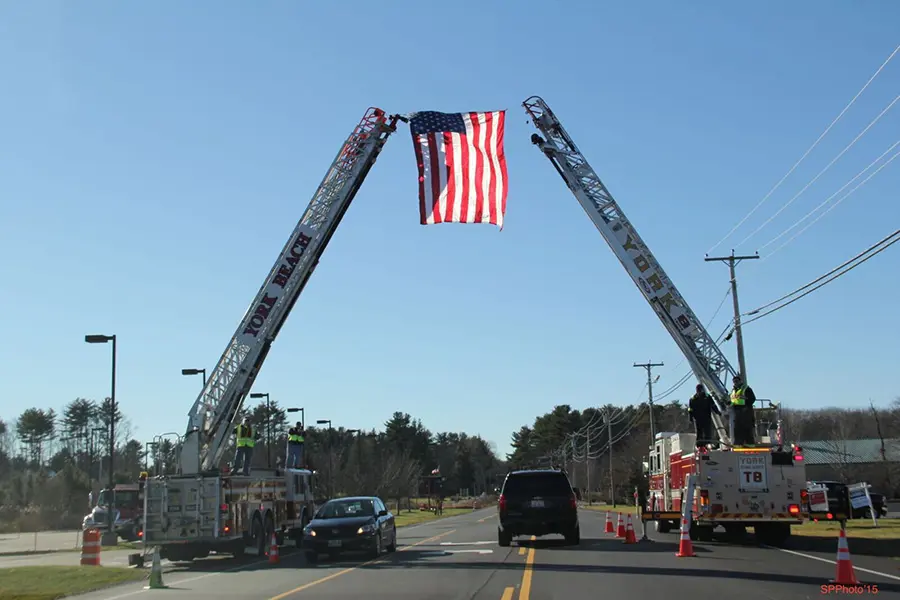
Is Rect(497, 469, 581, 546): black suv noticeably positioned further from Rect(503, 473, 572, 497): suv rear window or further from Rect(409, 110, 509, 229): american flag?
Rect(409, 110, 509, 229): american flag

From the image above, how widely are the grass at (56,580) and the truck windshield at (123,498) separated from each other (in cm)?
1985

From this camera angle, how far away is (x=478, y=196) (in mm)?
26453

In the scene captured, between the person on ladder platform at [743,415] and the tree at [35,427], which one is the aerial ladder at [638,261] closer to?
the person on ladder platform at [743,415]

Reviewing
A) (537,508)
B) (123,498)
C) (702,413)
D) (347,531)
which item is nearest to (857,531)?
(702,413)

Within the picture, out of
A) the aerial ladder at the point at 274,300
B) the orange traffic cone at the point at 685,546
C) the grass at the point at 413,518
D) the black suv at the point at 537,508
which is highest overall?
the aerial ladder at the point at 274,300

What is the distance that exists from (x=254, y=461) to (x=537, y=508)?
5932 cm

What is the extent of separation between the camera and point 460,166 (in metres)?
26.7

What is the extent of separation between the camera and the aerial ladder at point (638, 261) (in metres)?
25.7

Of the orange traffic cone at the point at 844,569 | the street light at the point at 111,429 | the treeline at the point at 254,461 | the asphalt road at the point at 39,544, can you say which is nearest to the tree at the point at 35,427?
the treeline at the point at 254,461

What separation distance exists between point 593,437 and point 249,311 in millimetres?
96507

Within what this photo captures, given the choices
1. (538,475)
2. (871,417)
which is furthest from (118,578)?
(871,417)

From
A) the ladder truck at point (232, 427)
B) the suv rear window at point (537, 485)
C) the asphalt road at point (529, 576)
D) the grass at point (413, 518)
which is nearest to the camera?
the asphalt road at point (529, 576)

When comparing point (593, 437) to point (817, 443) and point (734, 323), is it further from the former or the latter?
point (734, 323)

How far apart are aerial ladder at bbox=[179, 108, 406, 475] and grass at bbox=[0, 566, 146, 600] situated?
3439 millimetres
